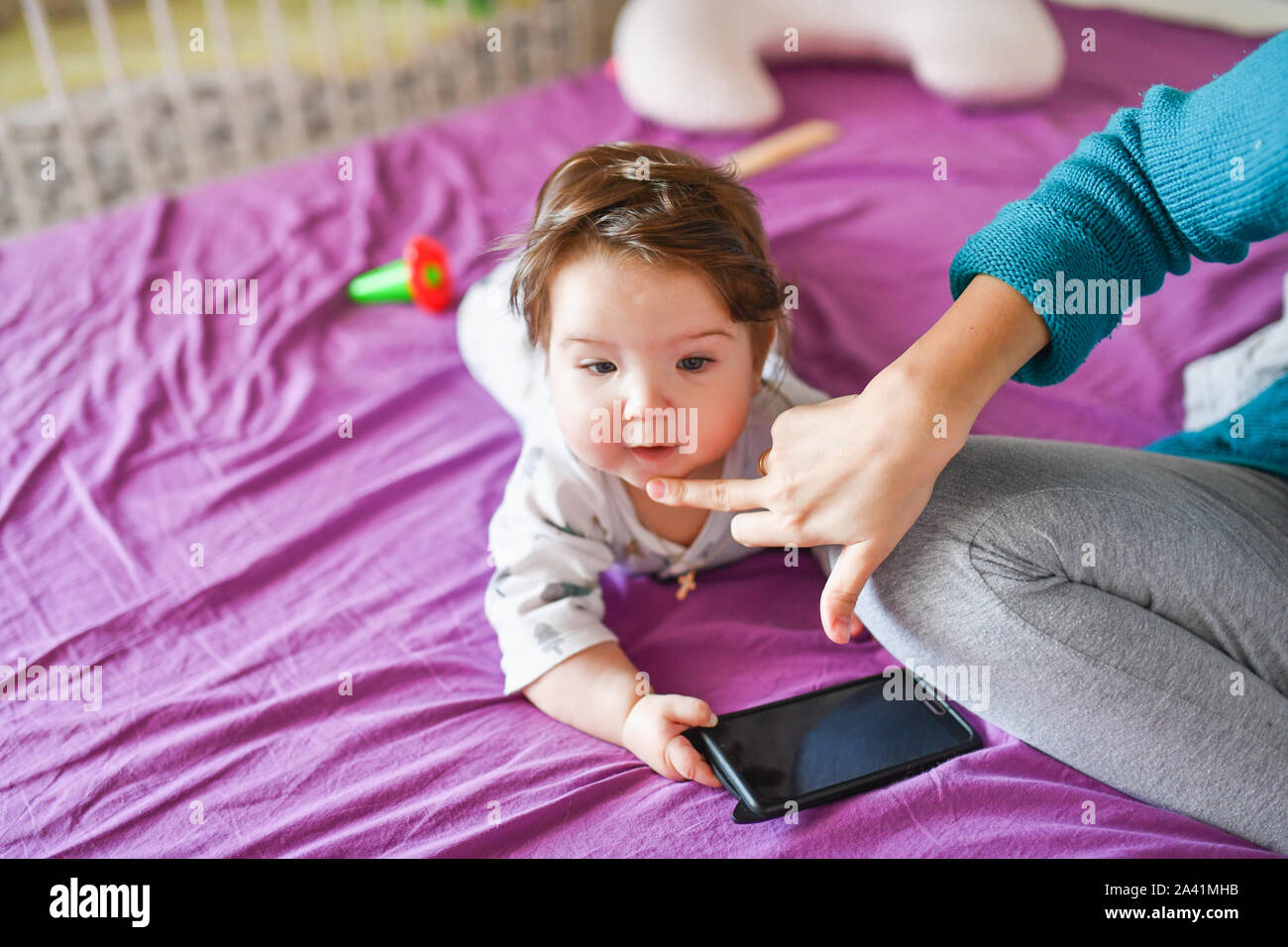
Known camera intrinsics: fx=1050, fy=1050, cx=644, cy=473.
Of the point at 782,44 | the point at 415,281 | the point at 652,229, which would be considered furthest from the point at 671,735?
the point at 782,44

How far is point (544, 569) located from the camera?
88 centimetres

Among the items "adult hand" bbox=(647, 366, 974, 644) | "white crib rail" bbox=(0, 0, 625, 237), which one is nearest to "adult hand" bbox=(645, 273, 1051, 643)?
"adult hand" bbox=(647, 366, 974, 644)

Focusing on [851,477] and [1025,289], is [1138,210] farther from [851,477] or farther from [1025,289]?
[851,477]

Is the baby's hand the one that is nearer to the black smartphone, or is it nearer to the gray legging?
the black smartphone

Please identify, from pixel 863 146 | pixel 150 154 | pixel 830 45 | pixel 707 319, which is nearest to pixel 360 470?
pixel 707 319

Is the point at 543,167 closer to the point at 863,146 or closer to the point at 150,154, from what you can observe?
the point at 863,146

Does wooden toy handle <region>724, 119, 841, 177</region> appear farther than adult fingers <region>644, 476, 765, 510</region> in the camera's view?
Yes

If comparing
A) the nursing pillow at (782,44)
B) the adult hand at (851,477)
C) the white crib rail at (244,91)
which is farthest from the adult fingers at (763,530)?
the white crib rail at (244,91)

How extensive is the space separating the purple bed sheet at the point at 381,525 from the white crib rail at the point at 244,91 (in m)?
0.60

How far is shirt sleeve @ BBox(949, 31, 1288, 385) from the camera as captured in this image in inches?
26.0

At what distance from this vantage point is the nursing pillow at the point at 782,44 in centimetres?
166

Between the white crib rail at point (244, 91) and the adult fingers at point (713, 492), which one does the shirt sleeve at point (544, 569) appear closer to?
the adult fingers at point (713, 492)

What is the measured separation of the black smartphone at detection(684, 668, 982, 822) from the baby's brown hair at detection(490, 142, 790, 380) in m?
0.29

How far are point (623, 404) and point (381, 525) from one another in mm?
371
